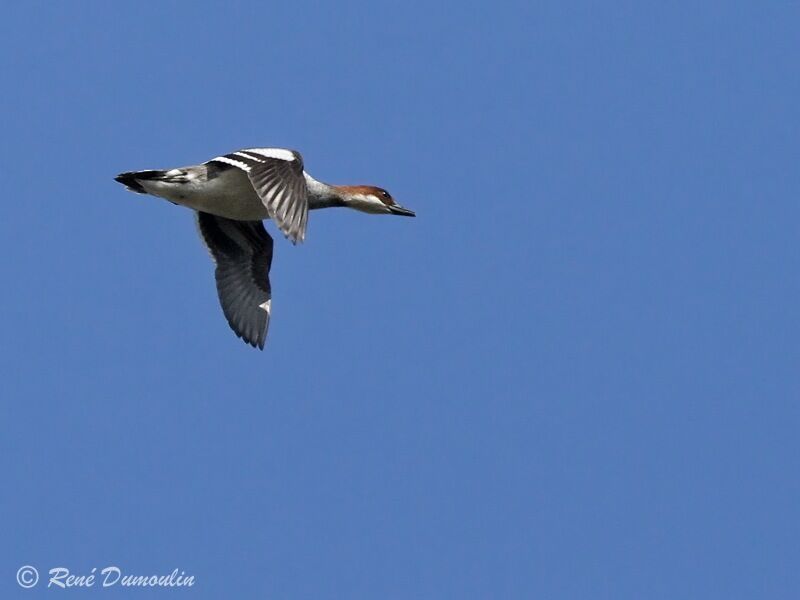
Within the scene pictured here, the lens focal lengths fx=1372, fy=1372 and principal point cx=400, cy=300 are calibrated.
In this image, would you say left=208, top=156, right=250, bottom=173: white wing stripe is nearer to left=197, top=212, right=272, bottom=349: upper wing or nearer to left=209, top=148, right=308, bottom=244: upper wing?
left=209, top=148, right=308, bottom=244: upper wing

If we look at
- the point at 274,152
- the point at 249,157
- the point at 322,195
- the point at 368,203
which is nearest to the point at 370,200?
the point at 368,203

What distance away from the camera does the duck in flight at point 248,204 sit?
1619 cm

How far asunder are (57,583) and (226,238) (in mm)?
6062

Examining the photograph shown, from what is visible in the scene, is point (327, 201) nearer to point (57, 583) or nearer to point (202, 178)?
point (202, 178)

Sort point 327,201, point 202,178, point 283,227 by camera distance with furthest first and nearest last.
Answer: point 327,201
point 202,178
point 283,227

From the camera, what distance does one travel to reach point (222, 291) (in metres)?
19.9

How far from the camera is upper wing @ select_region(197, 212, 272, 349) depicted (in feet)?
65.0

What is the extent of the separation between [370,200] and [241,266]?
7.26 feet

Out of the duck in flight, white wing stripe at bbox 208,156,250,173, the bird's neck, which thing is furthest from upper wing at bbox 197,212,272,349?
white wing stripe at bbox 208,156,250,173

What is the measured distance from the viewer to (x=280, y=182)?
53.5ft

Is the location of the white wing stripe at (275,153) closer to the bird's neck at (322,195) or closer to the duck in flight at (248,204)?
the duck in flight at (248,204)

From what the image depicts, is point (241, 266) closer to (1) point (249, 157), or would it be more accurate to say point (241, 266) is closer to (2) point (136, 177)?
(2) point (136, 177)

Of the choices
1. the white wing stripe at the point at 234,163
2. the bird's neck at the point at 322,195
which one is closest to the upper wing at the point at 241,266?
the bird's neck at the point at 322,195

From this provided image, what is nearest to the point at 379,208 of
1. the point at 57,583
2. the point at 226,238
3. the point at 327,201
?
the point at 327,201
